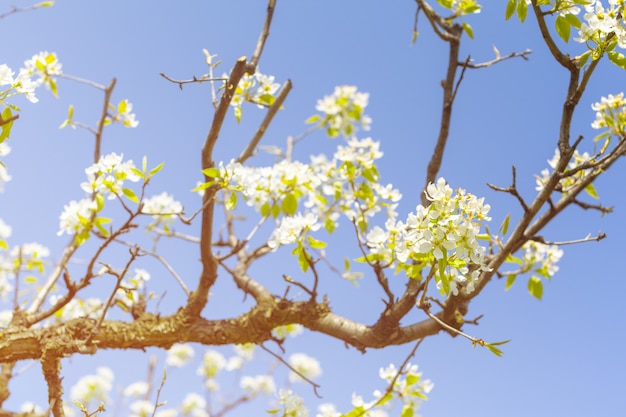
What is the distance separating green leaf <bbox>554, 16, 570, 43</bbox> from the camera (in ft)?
5.21

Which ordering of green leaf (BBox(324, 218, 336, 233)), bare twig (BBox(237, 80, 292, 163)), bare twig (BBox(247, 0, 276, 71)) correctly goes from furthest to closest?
1. green leaf (BBox(324, 218, 336, 233))
2. bare twig (BBox(237, 80, 292, 163))
3. bare twig (BBox(247, 0, 276, 71))

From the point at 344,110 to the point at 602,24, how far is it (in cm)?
191

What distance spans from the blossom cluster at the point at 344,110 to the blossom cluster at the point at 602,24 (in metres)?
1.79

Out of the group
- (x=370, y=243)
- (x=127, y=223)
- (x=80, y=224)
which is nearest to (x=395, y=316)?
(x=370, y=243)

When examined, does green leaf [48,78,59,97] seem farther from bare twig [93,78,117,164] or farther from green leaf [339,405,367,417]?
green leaf [339,405,367,417]

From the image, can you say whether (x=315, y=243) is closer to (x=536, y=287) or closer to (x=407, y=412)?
(x=407, y=412)

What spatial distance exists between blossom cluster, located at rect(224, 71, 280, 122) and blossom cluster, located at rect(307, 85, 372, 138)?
2.59ft

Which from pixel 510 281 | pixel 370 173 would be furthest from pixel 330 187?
pixel 510 281

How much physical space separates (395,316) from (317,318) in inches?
15.7

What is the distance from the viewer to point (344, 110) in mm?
3312

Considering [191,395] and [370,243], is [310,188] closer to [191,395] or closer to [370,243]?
[370,243]

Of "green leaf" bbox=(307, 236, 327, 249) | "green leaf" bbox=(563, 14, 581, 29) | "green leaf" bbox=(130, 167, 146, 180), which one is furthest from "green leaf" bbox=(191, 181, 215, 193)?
"green leaf" bbox=(563, 14, 581, 29)

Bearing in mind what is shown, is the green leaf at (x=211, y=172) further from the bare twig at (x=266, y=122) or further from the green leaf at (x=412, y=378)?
the green leaf at (x=412, y=378)

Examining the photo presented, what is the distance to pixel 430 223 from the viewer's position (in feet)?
4.39
